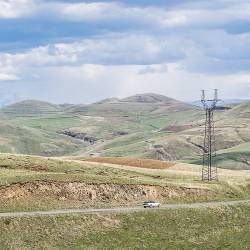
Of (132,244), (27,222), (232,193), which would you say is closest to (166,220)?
(132,244)

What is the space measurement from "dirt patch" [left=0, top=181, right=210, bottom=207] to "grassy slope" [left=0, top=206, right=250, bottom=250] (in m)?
12.2

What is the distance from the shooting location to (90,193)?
3664 inches

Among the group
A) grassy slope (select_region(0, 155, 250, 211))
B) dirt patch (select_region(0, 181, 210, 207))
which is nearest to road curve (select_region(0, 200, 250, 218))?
grassy slope (select_region(0, 155, 250, 211))

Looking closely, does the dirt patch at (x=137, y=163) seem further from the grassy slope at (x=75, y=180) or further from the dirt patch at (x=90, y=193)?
the dirt patch at (x=90, y=193)

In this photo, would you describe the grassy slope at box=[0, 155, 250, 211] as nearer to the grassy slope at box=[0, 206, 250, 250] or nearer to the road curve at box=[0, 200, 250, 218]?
the road curve at box=[0, 200, 250, 218]

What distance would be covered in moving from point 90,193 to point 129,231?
17.8 m

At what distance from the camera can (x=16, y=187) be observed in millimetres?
89125

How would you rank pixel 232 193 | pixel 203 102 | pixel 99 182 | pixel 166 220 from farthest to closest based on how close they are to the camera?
1. pixel 203 102
2. pixel 232 193
3. pixel 99 182
4. pixel 166 220

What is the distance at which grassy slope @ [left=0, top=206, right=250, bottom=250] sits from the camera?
2832 inches

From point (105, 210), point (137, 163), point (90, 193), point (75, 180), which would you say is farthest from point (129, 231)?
point (137, 163)

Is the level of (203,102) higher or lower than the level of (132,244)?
higher

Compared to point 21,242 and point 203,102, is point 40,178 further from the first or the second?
point 203,102

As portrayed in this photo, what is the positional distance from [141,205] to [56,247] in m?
25.1

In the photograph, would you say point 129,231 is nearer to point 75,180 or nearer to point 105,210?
point 105,210
